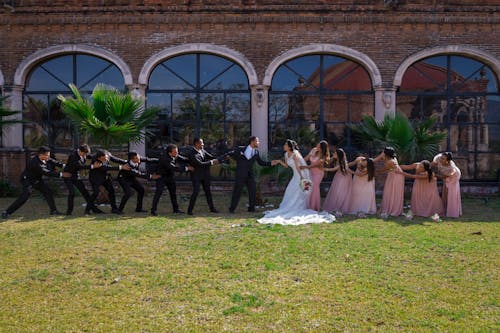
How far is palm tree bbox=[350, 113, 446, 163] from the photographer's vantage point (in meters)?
10.7

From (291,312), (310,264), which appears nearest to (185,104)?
(310,264)

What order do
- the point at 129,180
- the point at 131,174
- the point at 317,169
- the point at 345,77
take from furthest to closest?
the point at 345,77 → the point at 317,169 → the point at 129,180 → the point at 131,174

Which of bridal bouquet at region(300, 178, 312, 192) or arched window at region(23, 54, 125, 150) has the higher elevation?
arched window at region(23, 54, 125, 150)

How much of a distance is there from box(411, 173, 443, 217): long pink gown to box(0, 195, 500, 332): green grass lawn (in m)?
1.49

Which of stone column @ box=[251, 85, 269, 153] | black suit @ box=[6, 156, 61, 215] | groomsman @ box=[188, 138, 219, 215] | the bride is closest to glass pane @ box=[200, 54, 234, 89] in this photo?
stone column @ box=[251, 85, 269, 153]

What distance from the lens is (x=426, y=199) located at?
9.70 metres

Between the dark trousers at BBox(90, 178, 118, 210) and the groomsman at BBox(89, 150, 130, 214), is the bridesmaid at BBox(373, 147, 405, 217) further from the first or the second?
the dark trousers at BBox(90, 178, 118, 210)

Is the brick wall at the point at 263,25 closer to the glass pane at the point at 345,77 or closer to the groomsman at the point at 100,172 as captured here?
the glass pane at the point at 345,77

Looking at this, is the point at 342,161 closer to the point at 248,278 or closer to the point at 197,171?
the point at 197,171

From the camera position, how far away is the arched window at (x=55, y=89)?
14259 millimetres

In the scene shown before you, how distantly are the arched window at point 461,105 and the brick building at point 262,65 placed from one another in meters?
0.03

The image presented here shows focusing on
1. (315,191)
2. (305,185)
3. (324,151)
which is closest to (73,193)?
(305,185)

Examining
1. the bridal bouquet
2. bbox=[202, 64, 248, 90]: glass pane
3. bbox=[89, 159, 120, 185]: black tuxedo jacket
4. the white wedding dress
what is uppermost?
bbox=[202, 64, 248, 90]: glass pane

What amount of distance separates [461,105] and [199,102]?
8.55m
